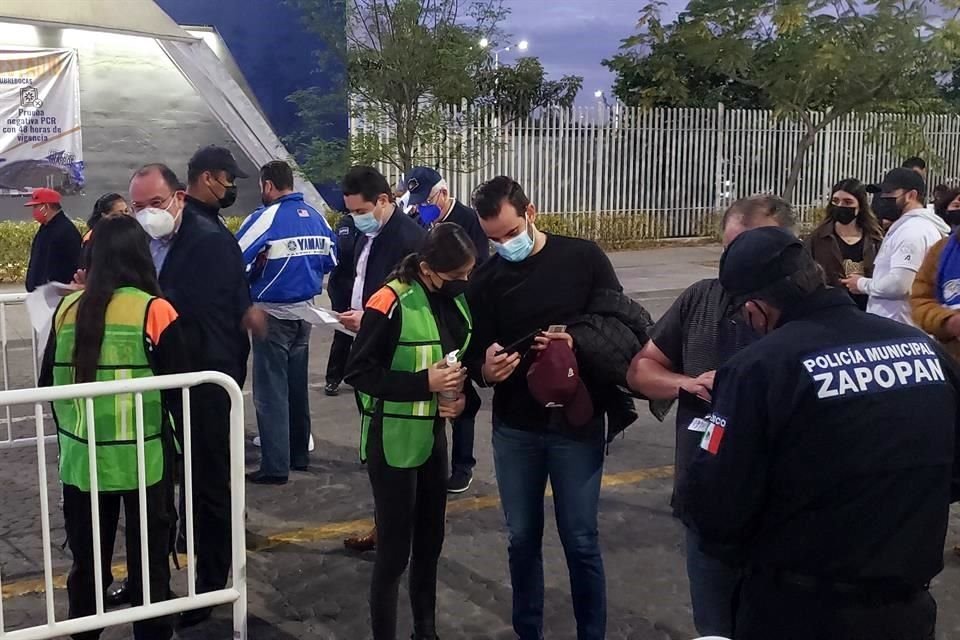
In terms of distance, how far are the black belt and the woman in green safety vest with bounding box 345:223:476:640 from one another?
1.52 metres

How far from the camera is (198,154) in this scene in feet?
15.3

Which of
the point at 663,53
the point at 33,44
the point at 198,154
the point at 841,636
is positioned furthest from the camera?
the point at 663,53

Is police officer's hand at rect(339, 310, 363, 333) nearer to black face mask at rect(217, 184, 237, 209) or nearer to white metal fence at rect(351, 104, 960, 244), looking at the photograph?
black face mask at rect(217, 184, 237, 209)

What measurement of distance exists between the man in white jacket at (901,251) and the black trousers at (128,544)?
375cm

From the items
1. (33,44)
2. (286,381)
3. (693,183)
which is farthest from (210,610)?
(693,183)

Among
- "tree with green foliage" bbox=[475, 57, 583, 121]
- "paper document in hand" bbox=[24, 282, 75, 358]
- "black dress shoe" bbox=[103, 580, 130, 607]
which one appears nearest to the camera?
"paper document in hand" bbox=[24, 282, 75, 358]

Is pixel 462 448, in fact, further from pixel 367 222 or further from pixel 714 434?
pixel 714 434

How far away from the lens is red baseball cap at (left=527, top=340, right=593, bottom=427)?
3.46 metres

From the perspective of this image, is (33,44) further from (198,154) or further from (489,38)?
(198,154)

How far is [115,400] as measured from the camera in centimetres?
346

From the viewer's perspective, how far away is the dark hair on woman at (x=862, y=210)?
595 cm

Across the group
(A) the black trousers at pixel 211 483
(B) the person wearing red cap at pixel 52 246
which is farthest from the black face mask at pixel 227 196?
(B) the person wearing red cap at pixel 52 246

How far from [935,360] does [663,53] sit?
17.0 meters

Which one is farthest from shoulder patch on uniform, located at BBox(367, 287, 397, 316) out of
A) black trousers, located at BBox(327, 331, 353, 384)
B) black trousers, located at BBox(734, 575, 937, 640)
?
black trousers, located at BBox(327, 331, 353, 384)
